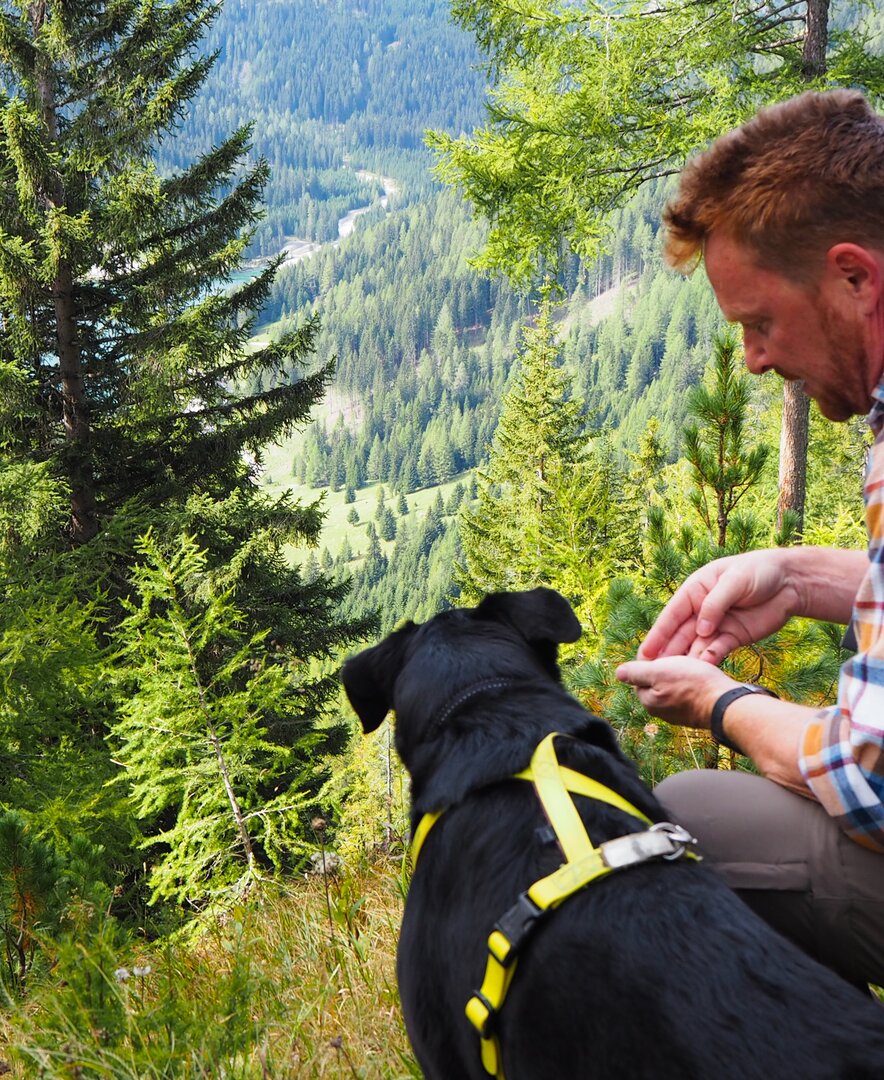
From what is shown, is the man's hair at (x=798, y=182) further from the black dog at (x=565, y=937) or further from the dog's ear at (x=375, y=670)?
the dog's ear at (x=375, y=670)

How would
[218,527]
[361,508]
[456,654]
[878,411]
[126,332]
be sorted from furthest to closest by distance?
[361,508]
[126,332]
[218,527]
[456,654]
[878,411]

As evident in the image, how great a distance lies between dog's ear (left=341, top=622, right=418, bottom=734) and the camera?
8.09 feet

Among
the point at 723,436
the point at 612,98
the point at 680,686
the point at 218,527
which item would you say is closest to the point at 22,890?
the point at 680,686

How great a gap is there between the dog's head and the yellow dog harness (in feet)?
1.71

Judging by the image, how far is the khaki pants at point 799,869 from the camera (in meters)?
1.80

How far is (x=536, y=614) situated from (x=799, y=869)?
0.91m

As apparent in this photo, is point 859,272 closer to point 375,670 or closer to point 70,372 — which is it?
point 375,670

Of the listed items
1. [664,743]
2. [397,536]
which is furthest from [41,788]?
[397,536]

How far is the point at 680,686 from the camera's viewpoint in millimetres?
2000

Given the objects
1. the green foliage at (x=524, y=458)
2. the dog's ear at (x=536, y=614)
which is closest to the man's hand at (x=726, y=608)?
the dog's ear at (x=536, y=614)

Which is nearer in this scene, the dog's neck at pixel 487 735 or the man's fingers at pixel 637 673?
the dog's neck at pixel 487 735

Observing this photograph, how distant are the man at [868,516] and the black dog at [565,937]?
27 cm

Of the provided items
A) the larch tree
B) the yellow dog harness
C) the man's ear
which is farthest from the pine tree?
the larch tree

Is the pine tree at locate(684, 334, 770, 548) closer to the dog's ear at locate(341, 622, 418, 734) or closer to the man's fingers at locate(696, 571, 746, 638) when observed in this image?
the man's fingers at locate(696, 571, 746, 638)
